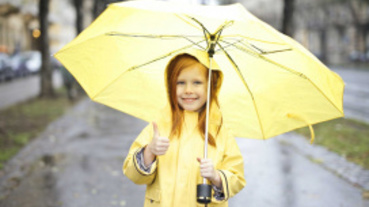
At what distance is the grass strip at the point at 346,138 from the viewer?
6879 millimetres

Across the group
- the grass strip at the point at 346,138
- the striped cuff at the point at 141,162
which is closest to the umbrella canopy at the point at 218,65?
the striped cuff at the point at 141,162

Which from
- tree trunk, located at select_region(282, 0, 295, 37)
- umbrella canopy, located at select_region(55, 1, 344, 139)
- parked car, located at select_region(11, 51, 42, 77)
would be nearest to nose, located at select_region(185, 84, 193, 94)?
umbrella canopy, located at select_region(55, 1, 344, 139)

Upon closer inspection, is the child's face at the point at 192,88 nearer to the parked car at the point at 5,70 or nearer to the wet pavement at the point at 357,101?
the wet pavement at the point at 357,101

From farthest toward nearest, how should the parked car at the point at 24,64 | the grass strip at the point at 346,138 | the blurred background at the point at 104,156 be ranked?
the parked car at the point at 24,64 → the grass strip at the point at 346,138 → the blurred background at the point at 104,156

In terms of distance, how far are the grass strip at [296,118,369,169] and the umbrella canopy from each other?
4.24 m

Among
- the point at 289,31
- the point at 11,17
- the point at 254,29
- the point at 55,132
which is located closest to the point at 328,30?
the point at 11,17

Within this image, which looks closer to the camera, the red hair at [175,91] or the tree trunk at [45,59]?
the red hair at [175,91]

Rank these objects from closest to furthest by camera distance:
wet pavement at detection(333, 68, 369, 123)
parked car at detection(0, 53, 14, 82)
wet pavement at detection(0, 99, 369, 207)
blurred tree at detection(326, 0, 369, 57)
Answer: wet pavement at detection(0, 99, 369, 207)
wet pavement at detection(333, 68, 369, 123)
parked car at detection(0, 53, 14, 82)
blurred tree at detection(326, 0, 369, 57)

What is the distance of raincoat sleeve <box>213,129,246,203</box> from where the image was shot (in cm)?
220

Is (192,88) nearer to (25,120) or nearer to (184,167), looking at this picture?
(184,167)

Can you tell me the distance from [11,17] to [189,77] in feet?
145

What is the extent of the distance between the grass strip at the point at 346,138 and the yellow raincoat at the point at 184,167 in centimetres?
476

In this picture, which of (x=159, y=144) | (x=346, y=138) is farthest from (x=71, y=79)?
(x=159, y=144)

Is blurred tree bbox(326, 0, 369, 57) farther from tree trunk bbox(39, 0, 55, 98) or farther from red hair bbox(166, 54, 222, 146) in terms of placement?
red hair bbox(166, 54, 222, 146)
